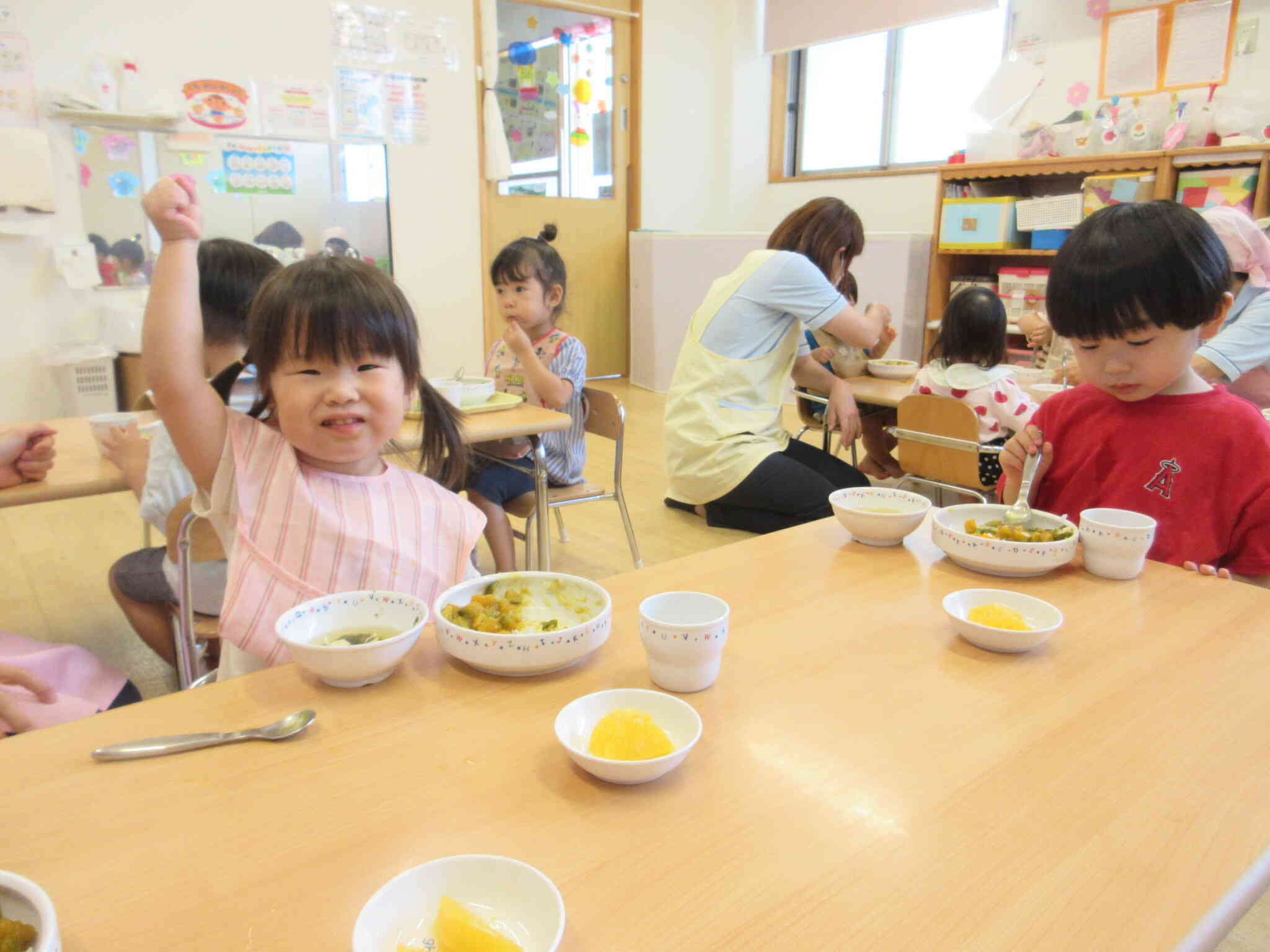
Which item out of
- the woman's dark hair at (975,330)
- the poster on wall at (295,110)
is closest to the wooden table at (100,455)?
the woman's dark hair at (975,330)

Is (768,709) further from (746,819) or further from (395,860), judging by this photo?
(395,860)

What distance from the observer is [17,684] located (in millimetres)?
1043

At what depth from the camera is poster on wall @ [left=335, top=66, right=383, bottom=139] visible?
466cm

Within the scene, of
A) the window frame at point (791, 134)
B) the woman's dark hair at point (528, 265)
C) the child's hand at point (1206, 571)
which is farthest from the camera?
the window frame at point (791, 134)

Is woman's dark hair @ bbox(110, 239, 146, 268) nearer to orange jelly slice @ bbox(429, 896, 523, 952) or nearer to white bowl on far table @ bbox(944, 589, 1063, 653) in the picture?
white bowl on far table @ bbox(944, 589, 1063, 653)

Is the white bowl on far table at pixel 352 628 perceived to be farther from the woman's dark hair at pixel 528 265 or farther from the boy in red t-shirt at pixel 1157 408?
the woman's dark hair at pixel 528 265

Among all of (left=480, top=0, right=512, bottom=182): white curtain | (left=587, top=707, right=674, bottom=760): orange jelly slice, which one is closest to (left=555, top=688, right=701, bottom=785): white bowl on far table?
(left=587, top=707, right=674, bottom=760): orange jelly slice

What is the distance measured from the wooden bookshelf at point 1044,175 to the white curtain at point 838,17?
0.92 meters

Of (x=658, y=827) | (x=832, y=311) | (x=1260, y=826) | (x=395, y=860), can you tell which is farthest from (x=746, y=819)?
(x=832, y=311)

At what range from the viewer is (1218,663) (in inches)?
33.8

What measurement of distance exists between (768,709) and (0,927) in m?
0.55

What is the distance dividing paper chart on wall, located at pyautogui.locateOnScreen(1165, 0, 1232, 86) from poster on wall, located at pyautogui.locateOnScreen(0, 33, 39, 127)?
5277mm

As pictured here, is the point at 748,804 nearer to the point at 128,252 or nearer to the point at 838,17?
the point at 128,252

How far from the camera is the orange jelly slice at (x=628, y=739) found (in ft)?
2.18
